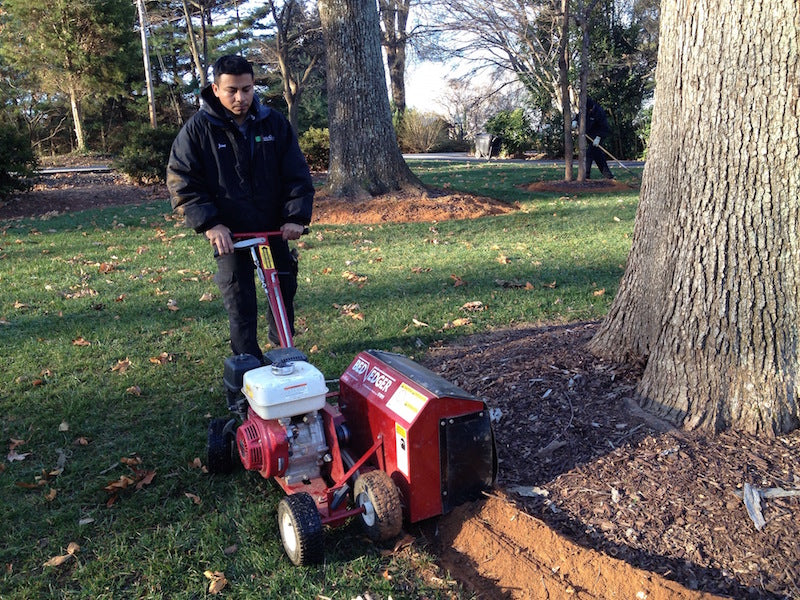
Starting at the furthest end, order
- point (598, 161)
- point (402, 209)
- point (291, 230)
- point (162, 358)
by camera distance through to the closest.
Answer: point (598, 161)
point (402, 209)
point (162, 358)
point (291, 230)

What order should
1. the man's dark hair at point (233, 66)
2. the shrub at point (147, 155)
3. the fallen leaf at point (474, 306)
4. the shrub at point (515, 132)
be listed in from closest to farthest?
the man's dark hair at point (233, 66), the fallen leaf at point (474, 306), the shrub at point (147, 155), the shrub at point (515, 132)

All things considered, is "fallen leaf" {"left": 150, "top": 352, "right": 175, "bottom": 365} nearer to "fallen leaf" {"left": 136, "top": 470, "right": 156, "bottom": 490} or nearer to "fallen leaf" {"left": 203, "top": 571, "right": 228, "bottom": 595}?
"fallen leaf" {"left": 136, "top": 470, "right": 156, "bottom": 490}

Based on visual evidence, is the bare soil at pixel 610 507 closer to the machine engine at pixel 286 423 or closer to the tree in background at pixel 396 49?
the machine engine at pixel 286 423

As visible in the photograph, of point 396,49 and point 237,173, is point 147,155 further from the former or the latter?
point 396,49

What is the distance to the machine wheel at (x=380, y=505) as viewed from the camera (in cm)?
272

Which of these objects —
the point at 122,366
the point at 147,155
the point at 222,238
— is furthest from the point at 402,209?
the point at 147,155

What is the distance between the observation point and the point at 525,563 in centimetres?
264

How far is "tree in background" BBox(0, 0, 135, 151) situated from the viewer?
26469 mm

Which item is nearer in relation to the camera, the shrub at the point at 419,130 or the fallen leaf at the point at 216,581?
the fallen leaf at the point at 216,581

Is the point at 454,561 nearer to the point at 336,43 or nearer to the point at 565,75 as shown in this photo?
the point at 336,43

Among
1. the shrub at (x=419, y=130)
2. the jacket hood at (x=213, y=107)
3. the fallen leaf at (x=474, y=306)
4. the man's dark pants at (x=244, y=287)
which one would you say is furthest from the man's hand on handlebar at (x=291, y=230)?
the shrub at (x=419, y=130)

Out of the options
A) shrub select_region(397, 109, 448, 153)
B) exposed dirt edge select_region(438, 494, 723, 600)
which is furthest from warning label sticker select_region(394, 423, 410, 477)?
shrub select_region(397, 109, 448, 153)

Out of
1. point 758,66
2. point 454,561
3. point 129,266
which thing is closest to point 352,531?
point 454,561

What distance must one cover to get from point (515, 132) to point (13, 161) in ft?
55.8
